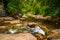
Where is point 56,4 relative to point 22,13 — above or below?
above

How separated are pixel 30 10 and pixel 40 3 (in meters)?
0.78

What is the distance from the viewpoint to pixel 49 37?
5488 mm

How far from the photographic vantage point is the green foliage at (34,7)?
9133 mm

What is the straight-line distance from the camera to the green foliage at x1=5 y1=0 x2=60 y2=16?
9.13 m

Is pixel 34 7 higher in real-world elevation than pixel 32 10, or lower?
higher

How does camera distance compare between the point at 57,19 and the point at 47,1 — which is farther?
the point at 47,1

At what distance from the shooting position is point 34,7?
10.2m

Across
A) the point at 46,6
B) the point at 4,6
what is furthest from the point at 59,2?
the point at 4,6

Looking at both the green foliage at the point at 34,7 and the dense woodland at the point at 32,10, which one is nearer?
the dense woodland at the point at 32,10

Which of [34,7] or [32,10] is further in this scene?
[34,7]

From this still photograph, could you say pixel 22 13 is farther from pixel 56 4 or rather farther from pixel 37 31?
pixel 37 31

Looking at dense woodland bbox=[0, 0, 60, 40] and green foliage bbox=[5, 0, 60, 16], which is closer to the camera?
dense woodland bbox=[0, 0, 60, 40]

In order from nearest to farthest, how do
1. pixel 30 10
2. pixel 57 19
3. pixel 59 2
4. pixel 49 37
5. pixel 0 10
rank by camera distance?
pixel 49 37 → pixel 57 19 → pixel 0 10 → pixel 59 2 → pixel 30 10

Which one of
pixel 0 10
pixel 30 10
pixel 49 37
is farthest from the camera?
pixel 30 10
